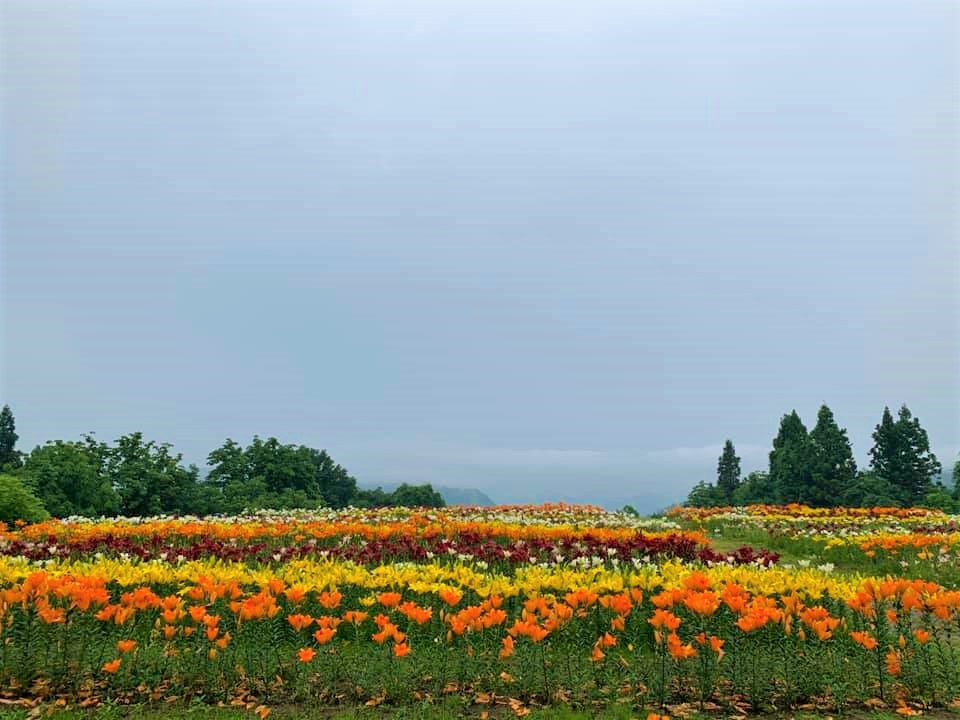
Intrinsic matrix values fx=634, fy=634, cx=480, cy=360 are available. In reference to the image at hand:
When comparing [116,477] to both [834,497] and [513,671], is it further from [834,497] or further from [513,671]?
[834,497]

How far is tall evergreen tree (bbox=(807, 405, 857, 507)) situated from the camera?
114 ft

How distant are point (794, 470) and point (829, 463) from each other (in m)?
1.84

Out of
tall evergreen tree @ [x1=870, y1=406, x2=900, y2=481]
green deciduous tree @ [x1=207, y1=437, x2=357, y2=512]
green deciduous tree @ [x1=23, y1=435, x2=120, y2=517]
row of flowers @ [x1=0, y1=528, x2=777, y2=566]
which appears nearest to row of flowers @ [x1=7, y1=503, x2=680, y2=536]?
green deciduous tree @ [x1=23, y1=435, x2=120, y2=517]

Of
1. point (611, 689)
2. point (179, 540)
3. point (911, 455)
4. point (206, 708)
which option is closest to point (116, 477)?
point (179, 540)

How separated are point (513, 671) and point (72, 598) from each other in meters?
3.76

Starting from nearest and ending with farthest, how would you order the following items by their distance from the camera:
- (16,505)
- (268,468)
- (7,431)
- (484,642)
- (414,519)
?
(484,642) < (16,505) < (414,519) < (268,468) < (7,431)

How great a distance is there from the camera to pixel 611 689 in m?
5.10

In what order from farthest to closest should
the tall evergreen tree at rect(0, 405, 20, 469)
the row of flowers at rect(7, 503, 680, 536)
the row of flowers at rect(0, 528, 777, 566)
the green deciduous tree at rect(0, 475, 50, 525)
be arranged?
the tall evergreen tree at rect(0, 405, 20, 469), the row of flowers at rect(7, 503, 680, 536), the green deciduous tree at rect(0, 475, 50, 525), the row of flowers at rect(0, 528, 777, 566)

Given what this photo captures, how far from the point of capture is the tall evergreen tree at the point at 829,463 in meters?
34.7

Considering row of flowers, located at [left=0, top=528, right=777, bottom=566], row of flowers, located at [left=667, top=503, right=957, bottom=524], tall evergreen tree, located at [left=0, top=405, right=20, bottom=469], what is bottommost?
row of flowers, located at [left=667, top=503, right=957, bottom=524]

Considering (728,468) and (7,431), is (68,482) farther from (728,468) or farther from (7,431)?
(728,468)

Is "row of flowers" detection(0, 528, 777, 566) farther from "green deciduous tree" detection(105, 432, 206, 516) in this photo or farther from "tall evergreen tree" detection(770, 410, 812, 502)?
"tall evergreen tree" detection(770, 410, 812, 502)

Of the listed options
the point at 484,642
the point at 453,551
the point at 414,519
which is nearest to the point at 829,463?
the point at 414,519

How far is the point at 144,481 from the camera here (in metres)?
23.9
